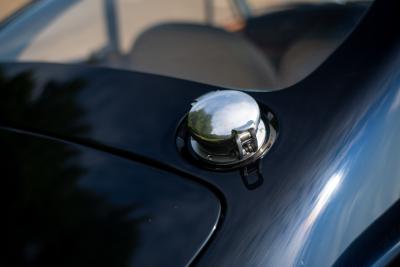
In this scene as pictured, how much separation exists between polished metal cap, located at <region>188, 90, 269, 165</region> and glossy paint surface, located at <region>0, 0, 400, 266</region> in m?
0.03

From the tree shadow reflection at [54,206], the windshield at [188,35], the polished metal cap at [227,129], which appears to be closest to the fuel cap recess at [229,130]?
the polished metal cap at [227,129]

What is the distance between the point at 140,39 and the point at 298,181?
3.34ft

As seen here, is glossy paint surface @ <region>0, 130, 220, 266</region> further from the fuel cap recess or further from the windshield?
the windshield

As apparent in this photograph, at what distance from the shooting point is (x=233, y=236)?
106cm

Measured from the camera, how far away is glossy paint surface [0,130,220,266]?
3.48ft

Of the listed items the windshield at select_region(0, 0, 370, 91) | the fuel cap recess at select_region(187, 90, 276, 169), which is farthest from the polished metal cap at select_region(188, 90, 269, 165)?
the windshield at select_region(0, 0, 370, 91)

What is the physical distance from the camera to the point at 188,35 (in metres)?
1.78

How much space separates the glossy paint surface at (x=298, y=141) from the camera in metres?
1.06

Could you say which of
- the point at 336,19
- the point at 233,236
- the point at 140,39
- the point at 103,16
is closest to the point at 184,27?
the point at 140,39

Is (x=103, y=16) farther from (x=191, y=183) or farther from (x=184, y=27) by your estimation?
(x=191, y=183)

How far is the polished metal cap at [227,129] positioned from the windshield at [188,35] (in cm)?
39

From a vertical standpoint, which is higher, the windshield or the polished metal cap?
the polished metal cap

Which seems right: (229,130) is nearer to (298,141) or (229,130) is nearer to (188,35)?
(298,141)

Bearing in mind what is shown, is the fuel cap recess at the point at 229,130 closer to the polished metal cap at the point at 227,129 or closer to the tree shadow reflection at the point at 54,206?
the polished metal cap at the point at 227,129
